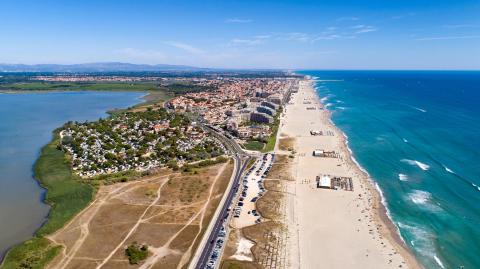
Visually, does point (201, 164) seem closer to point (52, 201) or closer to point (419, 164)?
point (52, 201)

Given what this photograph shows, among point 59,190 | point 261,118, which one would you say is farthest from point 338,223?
point 261,118

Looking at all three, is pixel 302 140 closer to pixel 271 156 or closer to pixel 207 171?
pixel 271 156

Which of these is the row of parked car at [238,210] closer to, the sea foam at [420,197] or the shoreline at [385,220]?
the shoreline at [385,220]

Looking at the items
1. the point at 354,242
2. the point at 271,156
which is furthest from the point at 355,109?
the point at 354,242

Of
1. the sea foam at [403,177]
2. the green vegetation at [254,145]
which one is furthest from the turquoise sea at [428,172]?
the green vegetation at [254,145]

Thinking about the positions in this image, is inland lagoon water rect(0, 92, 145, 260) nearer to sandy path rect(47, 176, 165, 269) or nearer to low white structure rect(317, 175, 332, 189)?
sandy path rect(47, 176, 165, 269)

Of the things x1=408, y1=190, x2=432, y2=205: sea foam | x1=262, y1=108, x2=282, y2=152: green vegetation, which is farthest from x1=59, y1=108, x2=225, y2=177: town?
x1=408, y1=190, x2=432, y2=205: sea foam
